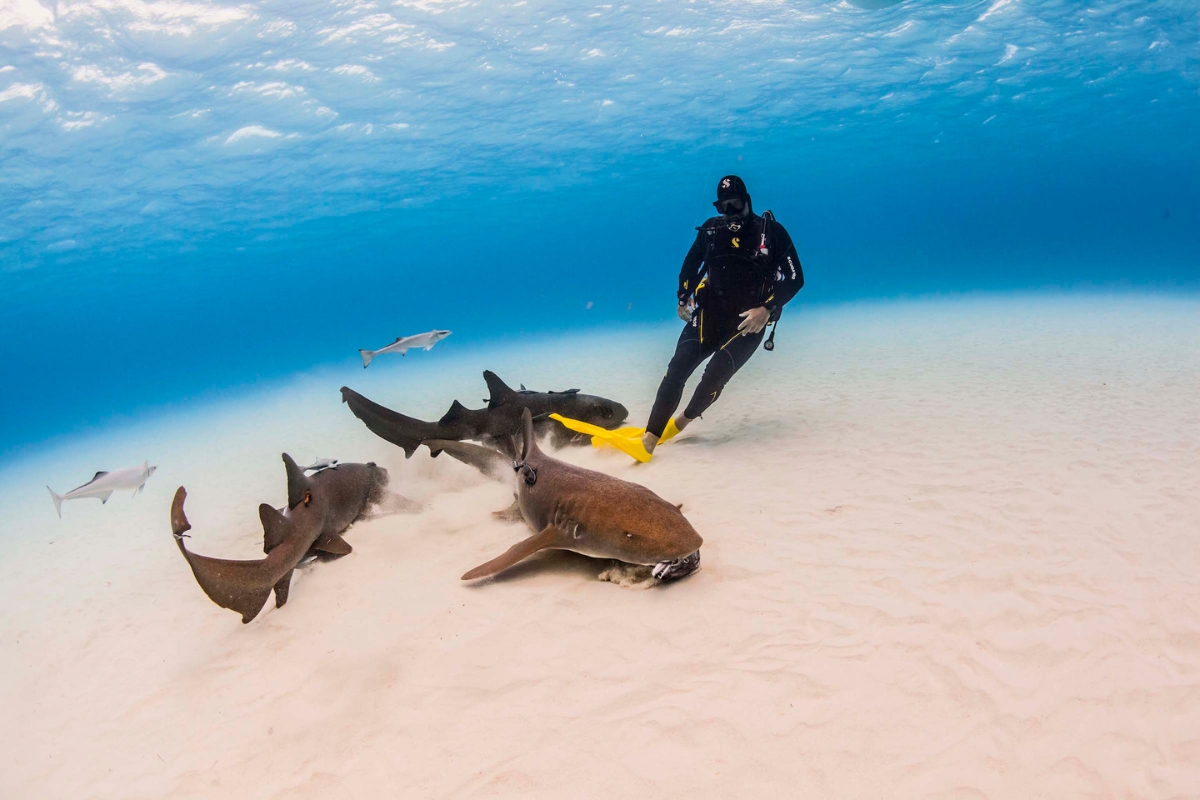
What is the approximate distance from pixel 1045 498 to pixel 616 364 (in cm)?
1580

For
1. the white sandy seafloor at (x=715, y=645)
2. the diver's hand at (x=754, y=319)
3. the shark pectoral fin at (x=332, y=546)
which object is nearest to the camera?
the white sandy seafloor at (x=715, y=645)

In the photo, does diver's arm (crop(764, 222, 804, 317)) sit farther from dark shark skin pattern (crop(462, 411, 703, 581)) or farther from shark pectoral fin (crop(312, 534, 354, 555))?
shark pectoral fin (crop(312, 534, 354, 555))

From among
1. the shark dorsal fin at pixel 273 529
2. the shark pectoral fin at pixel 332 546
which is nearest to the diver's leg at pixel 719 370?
the shark pectoral fin at pixel 332 546

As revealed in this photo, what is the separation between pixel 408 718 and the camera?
3051mm

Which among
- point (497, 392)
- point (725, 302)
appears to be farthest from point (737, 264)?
point (497, 392)

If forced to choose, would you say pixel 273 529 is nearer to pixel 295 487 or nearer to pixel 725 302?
pixel 295 487

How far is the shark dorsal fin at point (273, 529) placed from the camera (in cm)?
438

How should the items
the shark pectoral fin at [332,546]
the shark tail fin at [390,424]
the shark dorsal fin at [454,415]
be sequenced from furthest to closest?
1. the shark dorsal fin at [454,415]
2. the shark tail fin at [390,424]
3. the shark pectoral fin at [332,546]

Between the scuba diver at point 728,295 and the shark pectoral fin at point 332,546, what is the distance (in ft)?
12.3

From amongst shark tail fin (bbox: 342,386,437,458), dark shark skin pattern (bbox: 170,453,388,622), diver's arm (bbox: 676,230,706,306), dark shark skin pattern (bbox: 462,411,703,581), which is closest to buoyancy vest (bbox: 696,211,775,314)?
diver's arm (bbox: 676,230,706,306)

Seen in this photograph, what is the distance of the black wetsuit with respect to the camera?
736 cm

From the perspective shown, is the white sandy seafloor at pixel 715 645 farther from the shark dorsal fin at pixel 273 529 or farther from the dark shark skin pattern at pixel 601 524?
the shark dorsal fin at pixel 273 529

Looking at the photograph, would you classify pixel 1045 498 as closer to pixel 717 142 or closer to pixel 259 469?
pixel 259 469

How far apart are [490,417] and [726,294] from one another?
3583mm
